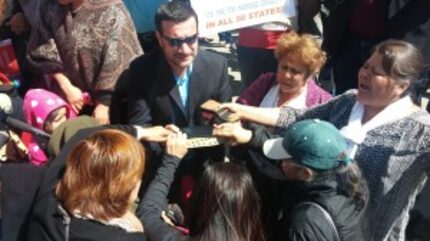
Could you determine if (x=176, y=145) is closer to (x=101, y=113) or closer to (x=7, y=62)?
(x=101, y=113)

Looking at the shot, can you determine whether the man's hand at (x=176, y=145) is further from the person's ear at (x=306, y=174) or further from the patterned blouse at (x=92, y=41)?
the patterned blouse at (x=92, y=41)

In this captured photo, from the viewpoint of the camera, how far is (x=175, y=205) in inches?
124

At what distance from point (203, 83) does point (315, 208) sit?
3.98 ft

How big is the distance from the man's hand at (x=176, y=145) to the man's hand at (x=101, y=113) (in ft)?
2.52

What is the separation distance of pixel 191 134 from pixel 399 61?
1.06 metres

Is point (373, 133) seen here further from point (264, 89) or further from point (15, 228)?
point (15, 228)

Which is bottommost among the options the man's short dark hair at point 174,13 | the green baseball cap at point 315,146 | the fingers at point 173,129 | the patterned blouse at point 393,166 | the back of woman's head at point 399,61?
the patterned blouse at point 393,166

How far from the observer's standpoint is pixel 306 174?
7.97 feet

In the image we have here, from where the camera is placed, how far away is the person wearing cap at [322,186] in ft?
7.57

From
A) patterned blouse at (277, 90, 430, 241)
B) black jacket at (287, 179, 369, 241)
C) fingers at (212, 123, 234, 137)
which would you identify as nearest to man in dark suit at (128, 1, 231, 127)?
fingers at (212, 123, 234, 137)

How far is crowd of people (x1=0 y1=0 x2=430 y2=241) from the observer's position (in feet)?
7.62

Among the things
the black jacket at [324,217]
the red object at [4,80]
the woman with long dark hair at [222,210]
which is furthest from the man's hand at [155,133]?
the red object at [4,80]

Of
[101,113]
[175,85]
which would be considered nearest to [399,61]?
[175,85]

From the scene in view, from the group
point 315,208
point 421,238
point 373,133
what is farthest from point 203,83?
point 421,238
